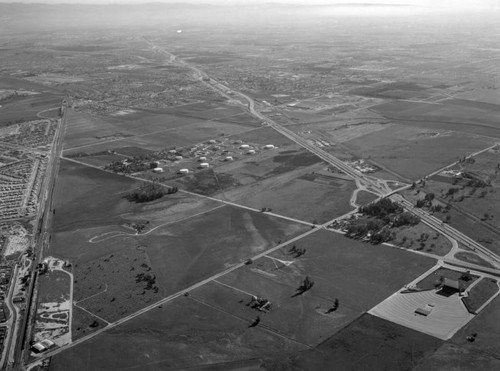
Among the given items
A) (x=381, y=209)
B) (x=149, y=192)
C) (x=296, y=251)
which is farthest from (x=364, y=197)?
(x=149, y=192)

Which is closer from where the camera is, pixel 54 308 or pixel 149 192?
pixel 54 308

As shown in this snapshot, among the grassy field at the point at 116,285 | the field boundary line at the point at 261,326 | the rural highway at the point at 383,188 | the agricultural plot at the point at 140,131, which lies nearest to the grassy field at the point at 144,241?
the grassy field at the point at 116,285

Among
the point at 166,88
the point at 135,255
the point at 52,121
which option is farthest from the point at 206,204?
the point at 166,88

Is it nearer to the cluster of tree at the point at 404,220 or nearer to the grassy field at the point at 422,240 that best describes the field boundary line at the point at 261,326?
the grassy field at the point at 422,240

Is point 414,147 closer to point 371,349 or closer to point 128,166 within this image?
point 128,166

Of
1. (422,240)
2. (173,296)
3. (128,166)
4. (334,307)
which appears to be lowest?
(173,296)

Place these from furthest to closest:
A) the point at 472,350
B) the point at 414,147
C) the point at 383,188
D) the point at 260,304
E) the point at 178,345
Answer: the point at 414,147 → the point at 383,188 → the point at 260,304 → the point at 178,345 → the point at 472,350

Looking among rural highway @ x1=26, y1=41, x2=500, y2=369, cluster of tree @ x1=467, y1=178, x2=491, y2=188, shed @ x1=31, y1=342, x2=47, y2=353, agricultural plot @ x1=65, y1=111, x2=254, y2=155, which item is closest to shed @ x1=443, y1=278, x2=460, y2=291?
rural highway @ x1=26, y1=41, x2=500, y2=369
